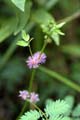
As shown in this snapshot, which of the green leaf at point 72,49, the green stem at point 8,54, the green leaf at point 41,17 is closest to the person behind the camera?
the green leaf at point 41,17

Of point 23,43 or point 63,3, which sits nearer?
point 23,43

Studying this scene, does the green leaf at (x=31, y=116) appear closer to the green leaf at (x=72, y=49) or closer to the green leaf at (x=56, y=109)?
the green leaf at (x=56, y=109)

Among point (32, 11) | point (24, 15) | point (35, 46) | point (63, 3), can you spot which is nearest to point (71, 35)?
point (63, 3)

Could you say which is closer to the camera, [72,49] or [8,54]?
[8,54]

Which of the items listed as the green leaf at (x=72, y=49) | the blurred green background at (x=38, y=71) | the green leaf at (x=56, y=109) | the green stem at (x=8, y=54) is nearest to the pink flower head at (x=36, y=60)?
the green leaf at (x=56, y=109)

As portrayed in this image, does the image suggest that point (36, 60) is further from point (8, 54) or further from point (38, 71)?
point (38, 71)

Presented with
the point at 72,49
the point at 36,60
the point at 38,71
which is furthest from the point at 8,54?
the point at 36,60

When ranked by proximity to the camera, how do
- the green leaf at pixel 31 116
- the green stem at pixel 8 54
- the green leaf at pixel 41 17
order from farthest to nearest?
the green stem at pixel 8 54 → the green leaf at pixel 41 17 → the green leaf at pixel 31 116

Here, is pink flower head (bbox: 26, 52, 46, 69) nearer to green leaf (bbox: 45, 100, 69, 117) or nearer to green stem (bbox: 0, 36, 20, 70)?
green leaf (bbox: 45, 100, 69, 117)

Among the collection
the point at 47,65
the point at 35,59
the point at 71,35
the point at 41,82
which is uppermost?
the point at 71,35

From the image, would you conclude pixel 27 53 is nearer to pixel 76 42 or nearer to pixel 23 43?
pixel 76 42

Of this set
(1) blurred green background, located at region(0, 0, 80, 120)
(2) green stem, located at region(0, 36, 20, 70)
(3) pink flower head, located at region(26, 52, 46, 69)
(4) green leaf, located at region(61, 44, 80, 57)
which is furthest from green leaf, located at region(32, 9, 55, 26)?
(3) pink flower head, located at region(26, 52, 46, 69)
